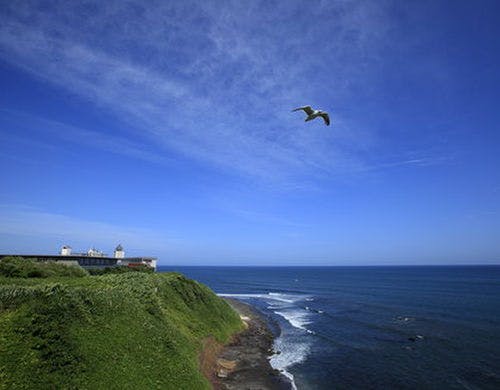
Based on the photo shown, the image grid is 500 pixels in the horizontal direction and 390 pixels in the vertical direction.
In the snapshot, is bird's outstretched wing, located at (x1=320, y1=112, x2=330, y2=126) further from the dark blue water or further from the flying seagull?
the dark blue water

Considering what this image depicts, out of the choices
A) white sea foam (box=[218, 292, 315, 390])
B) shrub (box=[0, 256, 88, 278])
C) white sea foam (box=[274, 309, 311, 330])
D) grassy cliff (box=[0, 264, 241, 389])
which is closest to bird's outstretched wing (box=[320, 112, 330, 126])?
grassy cliff (box=[0, 264, 241, 389])

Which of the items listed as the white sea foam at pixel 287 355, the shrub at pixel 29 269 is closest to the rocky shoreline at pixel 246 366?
the white sea foam at pixel 287 355

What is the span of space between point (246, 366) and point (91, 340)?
22.4m

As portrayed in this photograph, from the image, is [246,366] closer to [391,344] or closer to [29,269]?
[391,344]

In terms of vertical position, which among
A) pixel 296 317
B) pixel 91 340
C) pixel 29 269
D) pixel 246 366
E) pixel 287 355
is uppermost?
pixel 29 269

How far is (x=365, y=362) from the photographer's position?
46.3 metres

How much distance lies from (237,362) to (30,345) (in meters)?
27.1

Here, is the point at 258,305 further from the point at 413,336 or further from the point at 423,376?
the point at 423,376

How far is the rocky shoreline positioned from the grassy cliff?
13.1ft

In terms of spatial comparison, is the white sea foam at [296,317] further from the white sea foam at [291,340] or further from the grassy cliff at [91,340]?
the grassy cliff at [91,340]

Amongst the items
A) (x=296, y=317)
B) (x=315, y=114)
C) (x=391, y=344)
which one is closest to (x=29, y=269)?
(x=315, y=114)

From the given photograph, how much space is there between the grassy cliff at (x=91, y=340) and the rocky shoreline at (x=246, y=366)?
3.98 m

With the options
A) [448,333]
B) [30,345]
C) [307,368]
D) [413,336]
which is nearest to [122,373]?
[30,345]

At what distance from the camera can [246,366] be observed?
42531 mm
